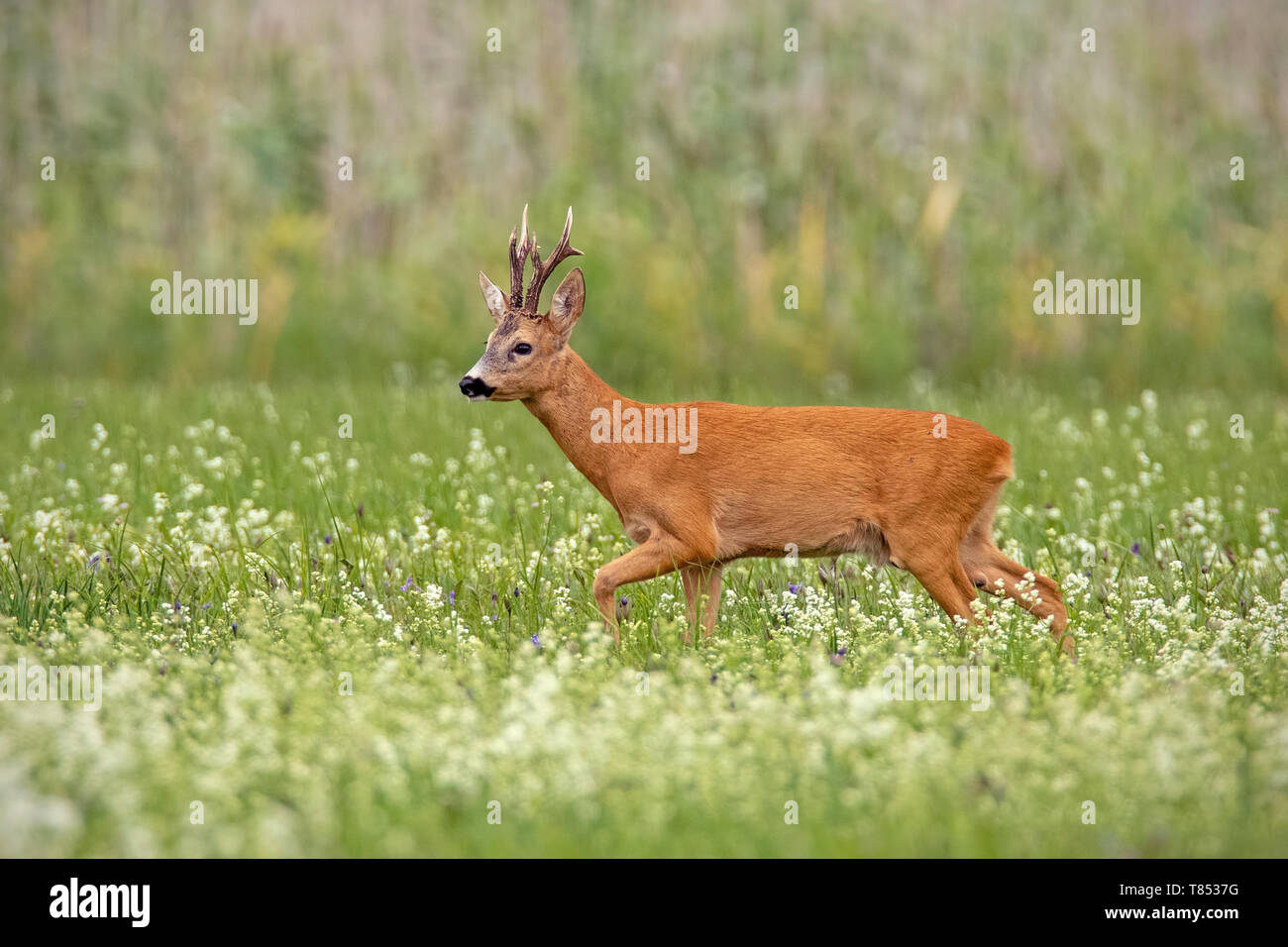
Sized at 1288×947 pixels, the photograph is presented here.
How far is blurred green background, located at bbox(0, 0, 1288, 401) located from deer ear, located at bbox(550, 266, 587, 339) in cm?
680

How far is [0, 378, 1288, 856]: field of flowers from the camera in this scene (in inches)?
155

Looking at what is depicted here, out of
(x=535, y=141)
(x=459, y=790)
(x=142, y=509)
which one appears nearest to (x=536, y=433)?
(x=142, y=509)

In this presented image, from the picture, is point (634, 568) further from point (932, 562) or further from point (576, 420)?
point (932, 562)

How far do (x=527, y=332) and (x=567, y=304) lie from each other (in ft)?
0.65

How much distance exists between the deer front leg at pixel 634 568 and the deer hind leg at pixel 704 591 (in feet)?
0.72

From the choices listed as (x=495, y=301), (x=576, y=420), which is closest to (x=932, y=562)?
(x=576, y=420)

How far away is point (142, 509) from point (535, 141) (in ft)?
22.7

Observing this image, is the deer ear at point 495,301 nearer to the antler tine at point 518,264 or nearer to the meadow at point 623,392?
the antler tine at point 518,264
